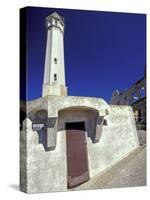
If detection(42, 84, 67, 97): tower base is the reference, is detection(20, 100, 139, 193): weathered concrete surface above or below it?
below

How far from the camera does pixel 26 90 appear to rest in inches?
244

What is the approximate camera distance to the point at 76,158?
6.63 meters

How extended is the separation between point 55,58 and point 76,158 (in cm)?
157

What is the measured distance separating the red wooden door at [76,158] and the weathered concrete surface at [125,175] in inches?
5.0

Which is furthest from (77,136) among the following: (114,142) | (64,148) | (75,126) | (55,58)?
(55,58)

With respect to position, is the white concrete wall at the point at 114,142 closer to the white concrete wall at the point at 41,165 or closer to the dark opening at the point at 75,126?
the dark opening at the point at 75,126

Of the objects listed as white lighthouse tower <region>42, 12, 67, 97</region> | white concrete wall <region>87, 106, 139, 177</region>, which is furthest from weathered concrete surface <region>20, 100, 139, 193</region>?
white lighthouse tower <region>42, 12, 67, 97</region>

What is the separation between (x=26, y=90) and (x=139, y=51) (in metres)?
2.00

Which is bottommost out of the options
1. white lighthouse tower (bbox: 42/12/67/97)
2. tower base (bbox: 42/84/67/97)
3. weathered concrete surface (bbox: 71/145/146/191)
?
weathered concrete surface (bbox: 71/145/146/191)

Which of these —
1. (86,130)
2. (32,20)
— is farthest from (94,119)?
(32,20)

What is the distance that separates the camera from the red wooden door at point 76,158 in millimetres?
6559

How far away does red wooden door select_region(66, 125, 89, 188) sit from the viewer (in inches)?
258

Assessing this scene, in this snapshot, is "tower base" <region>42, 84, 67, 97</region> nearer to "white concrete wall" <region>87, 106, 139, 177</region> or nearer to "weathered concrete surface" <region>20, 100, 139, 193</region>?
"weathered concrete surface" <region>20, 100, 139, 193</region>

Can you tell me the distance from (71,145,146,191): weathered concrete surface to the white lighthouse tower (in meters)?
1.46
